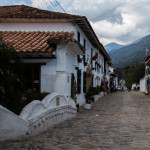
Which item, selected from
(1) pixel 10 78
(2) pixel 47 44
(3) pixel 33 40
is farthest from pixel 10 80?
(3) pixel 33 40

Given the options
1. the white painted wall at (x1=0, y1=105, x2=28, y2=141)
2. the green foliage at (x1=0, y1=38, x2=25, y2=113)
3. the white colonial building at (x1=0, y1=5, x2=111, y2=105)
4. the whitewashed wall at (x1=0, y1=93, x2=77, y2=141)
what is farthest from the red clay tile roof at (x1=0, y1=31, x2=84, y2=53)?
the white painted wall at (x1=0, y1=105, x2=28, y2=141)

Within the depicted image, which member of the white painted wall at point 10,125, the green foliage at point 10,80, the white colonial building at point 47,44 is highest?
the white colonial building at point 47,44

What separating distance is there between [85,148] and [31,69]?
689 centimetres

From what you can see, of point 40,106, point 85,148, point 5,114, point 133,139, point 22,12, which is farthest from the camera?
point 22,12

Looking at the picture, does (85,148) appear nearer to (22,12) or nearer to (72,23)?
(72,23)

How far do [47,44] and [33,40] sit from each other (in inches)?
46.2

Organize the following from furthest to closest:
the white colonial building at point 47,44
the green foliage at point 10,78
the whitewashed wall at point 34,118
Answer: the white colonial building at point 47,44 → the green foliage at point 10,78 → the whitewashed wall at point 34,118

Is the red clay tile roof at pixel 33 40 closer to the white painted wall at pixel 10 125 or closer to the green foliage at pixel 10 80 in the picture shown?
the green foliage at pixel 10 80

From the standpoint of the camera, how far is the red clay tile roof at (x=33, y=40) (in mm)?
10961

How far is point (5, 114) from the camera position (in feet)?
17.0

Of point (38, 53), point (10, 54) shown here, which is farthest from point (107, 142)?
point (38, 53)

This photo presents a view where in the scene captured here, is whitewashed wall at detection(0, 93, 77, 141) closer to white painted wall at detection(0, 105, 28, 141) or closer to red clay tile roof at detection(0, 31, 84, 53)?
white painted wall at detection(0, 105, 28, 141)

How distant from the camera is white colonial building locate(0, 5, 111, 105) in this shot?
11.2 m

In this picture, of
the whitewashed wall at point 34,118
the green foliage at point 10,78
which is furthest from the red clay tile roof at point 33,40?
the green foliage at point 10,78
